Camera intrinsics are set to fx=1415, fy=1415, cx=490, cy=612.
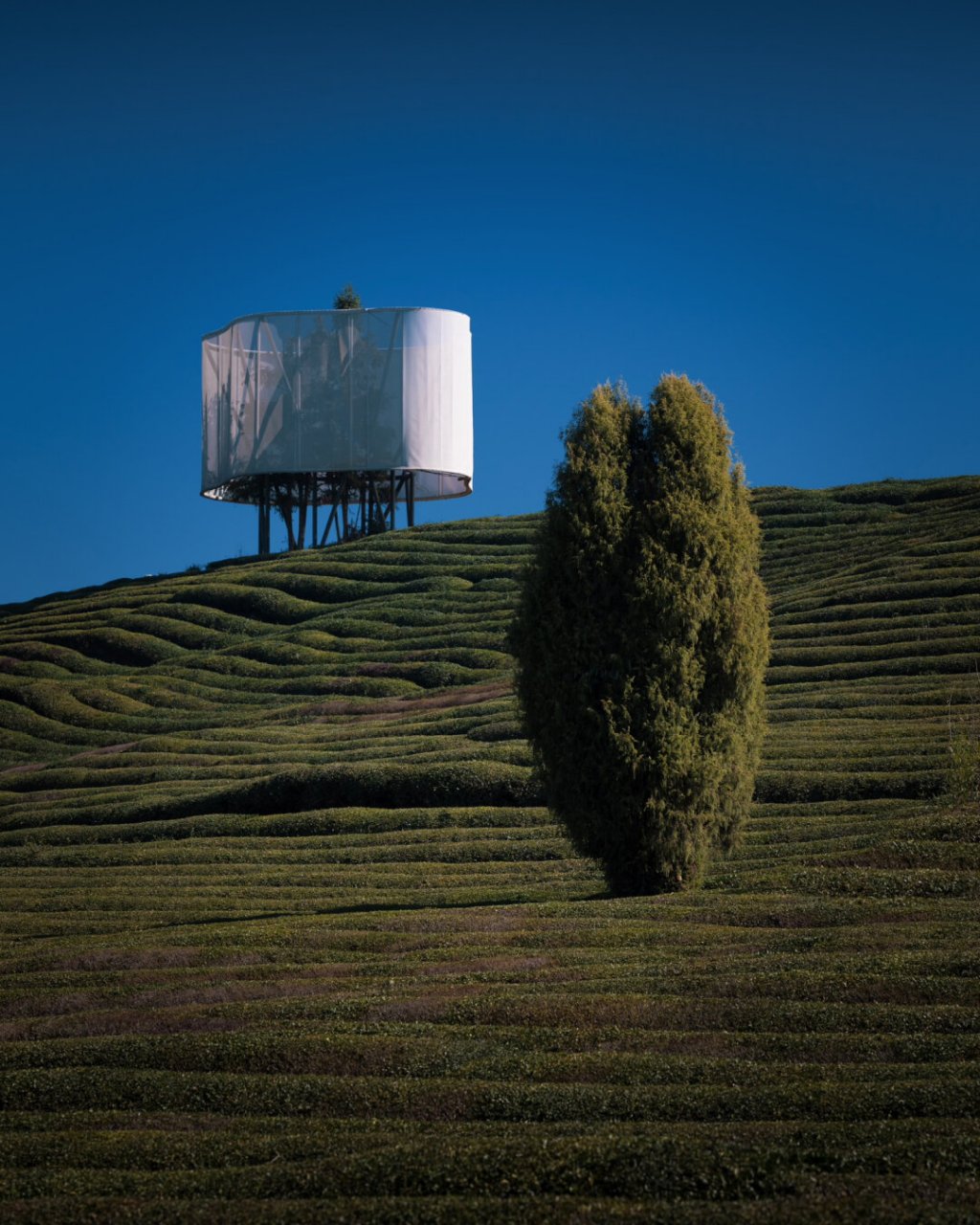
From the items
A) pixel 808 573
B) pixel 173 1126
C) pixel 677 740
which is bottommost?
pixel 173 1126

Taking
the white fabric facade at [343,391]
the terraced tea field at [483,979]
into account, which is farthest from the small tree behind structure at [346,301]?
the terraced tea field at [483,979]

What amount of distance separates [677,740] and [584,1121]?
13.6m

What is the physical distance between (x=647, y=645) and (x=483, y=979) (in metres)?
9.43

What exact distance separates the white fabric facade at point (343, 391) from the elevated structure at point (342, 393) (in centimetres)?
6

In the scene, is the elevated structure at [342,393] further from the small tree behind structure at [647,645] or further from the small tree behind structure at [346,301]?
the small tree behind structure at [647,645]

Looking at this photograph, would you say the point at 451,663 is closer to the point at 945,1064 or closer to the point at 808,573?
the point at 808,573

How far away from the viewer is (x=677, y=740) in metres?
27.4

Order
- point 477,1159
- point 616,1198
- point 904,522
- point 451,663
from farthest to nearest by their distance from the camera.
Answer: point 904,522 → point 451,663 → point 477,1159 → point 616,1198

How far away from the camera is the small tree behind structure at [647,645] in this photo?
2748 centimetres

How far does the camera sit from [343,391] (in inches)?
3652

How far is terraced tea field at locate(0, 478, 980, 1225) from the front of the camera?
1286cm

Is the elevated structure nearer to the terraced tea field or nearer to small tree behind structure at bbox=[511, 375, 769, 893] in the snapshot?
the terraced tea field

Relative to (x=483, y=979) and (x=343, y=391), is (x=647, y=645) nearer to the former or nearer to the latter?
(x=483, y=979)

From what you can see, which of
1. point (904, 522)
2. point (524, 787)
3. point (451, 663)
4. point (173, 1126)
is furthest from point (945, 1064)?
point (904, 522)
